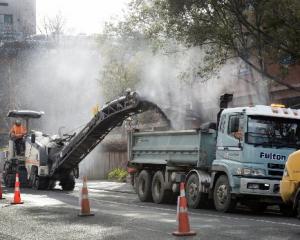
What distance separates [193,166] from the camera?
17922 millimetres

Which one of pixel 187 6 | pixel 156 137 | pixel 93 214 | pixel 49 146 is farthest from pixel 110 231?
pixel 49 146

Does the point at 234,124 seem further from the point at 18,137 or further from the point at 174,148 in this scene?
the point at 18,137

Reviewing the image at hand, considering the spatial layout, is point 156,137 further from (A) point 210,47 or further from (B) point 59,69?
(B) point 59,69

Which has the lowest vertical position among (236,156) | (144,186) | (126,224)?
(126,224)

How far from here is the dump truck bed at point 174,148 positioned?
56.8 ft

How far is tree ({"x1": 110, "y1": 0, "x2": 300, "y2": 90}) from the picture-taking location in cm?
1862

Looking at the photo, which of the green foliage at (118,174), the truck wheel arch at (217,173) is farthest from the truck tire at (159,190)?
the green foliage at (118,174)

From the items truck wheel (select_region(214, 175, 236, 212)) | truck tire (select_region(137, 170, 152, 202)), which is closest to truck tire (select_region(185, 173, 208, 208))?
truck wheel (select_region(214, 175, 236, 212))

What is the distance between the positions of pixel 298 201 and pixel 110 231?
3.31 m

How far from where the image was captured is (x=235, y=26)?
20766 millimetres

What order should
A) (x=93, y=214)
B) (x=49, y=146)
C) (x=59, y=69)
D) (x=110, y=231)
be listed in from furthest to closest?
(x=59, y=69) → (x=49, y=146) → (x=93, y=214) → (x=110, y=231)

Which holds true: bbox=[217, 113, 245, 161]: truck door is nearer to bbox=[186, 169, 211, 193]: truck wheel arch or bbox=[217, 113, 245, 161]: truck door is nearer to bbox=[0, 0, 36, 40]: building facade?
bbox=[186, 169, 211, 193]: truck wheel arch

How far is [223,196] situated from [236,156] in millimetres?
1036

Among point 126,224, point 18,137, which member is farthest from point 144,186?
point 18,137
